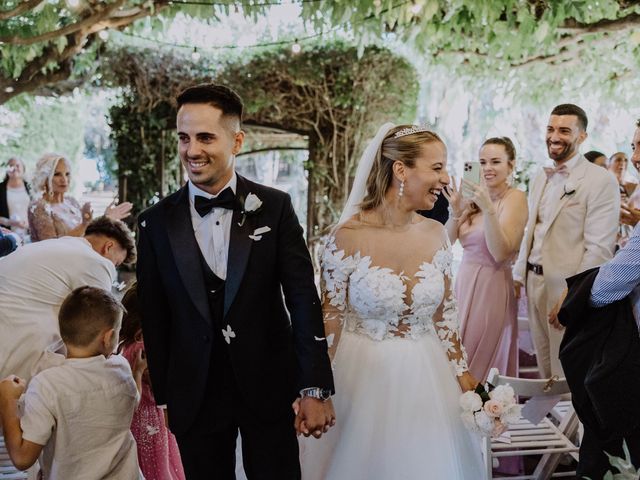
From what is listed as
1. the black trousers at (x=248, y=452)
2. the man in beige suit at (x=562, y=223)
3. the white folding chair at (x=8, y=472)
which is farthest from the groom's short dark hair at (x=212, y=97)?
the man in beige suit at (x=562, y=223)

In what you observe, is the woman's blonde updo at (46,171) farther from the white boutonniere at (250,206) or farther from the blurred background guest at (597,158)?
the blurred background guest at (597,158)

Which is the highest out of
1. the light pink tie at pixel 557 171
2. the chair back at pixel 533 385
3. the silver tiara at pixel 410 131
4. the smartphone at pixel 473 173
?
the silver tiara at pixel 410 131

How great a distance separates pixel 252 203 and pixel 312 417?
0.70 metres

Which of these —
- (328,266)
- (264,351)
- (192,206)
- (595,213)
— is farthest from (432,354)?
(595,213)

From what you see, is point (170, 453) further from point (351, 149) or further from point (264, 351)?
point (351, 149)

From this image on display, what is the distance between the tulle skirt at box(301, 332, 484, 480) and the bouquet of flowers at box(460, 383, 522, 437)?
0.13 metres

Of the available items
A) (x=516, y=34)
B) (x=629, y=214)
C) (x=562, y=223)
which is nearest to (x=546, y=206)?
(x=562, y=223)

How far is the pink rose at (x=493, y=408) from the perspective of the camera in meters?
2.28

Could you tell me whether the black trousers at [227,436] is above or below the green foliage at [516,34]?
below

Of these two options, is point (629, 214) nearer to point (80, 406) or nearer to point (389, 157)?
point (389, 157)

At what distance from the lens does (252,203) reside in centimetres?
213

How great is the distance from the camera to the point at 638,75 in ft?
26.0

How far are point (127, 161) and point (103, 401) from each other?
6795 mm

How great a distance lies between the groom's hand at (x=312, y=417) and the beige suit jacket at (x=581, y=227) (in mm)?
2504
